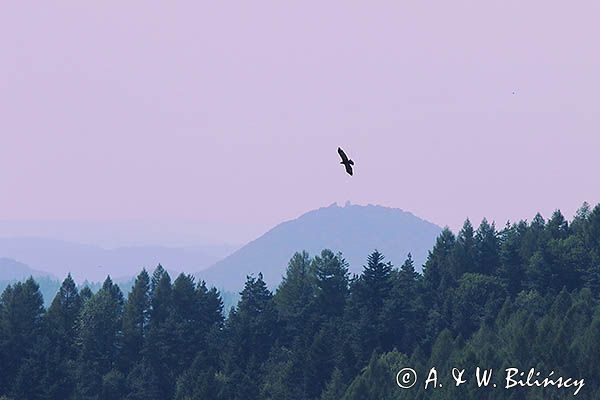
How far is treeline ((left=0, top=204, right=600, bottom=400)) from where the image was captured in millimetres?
113375

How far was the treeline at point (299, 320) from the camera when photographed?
113375 millimetres

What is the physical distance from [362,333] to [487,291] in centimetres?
1383

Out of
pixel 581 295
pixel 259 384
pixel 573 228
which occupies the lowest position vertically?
pixel 259 384

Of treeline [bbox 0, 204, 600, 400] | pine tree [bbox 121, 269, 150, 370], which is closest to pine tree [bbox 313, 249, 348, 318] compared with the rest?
treeline [bbox 0, 204, 600, 400]

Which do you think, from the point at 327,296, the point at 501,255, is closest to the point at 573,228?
the point at 501,255

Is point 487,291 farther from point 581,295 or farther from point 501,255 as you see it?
point 581,295

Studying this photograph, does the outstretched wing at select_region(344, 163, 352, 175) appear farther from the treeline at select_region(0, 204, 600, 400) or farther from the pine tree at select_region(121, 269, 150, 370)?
the pine tree at select_region(121, 269, 150, 370)

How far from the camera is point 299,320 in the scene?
133375 mm

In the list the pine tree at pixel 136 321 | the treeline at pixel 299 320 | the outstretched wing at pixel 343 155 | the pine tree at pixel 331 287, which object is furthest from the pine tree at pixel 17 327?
the outstretched wing at pixel 343 155

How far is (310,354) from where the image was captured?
114750 millimetres

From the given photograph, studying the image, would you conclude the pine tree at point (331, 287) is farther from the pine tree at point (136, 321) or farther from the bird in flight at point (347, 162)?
the bird in flight at point (347, 162)

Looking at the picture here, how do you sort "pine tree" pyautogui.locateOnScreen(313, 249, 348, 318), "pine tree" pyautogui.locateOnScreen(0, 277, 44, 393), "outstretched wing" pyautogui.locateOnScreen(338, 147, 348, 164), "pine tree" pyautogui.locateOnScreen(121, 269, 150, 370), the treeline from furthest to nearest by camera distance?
"pine tree" pyautogui.locateOnScreen(313, 249, 348, 318) → "pine tree" pyautogui.locateOnScreen(121, 269, 150, 370) → "pine tree" pyautogui.locateOnScreen(0, 277, 44, 393) → the treeline → "outstretched wing" pyautogui.locateOnScreen(338, 147, 348, 164)

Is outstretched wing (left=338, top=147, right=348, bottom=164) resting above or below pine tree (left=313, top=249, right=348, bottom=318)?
below

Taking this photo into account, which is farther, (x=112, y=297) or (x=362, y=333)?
(x=112, y=297)
